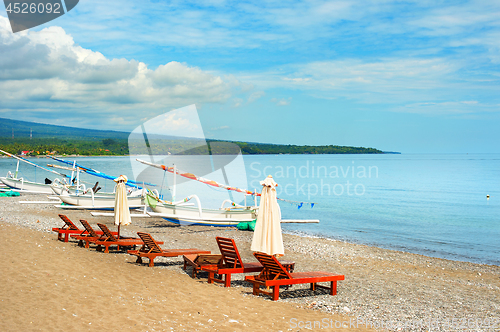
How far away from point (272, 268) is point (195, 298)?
62.2 inches

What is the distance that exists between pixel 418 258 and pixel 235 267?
34.0ft

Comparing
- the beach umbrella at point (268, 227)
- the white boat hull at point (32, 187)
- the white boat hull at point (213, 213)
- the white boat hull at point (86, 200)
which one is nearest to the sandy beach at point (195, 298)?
the beach umbrella at point (268, 227)

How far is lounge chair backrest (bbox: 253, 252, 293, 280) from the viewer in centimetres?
745

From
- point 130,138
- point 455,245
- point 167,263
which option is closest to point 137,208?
point 130,138

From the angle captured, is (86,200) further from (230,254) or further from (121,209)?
(230,254)

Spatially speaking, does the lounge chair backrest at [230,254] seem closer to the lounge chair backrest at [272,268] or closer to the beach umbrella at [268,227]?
the beach umbrella at [268,227]

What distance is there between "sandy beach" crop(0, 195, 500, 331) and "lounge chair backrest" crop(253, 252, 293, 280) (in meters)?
0.47

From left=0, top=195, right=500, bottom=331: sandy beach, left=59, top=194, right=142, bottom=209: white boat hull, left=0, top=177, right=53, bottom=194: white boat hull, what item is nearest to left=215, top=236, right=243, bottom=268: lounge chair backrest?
left=0, top=195, right=500, bottom=331: sandy beach

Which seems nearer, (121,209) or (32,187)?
(121,209)

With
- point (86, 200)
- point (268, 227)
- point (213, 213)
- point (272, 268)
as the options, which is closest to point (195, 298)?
point (272, 268)

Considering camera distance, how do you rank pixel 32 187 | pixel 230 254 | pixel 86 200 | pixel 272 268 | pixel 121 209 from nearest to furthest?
pixel 272 268 → pixel 230 254 → pixel 121 209 → pixel 86 200 → pixel 32 187

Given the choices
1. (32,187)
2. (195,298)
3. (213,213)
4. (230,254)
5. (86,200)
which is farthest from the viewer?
(32,187)

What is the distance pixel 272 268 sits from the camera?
7.63m

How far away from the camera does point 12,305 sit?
5.78 metres
